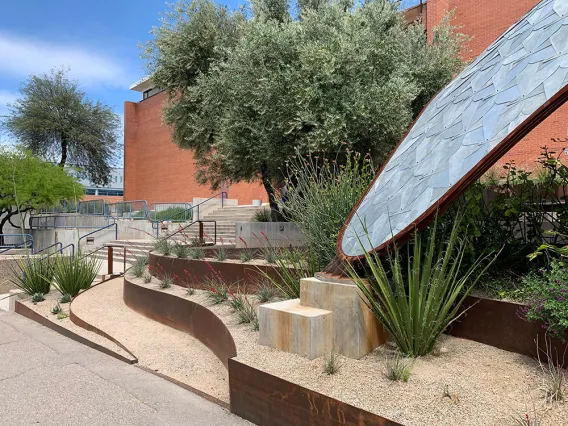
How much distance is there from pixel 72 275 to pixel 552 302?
8941 mm

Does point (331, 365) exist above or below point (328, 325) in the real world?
below

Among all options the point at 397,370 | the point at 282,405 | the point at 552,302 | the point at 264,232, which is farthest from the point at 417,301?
the point at 264,232

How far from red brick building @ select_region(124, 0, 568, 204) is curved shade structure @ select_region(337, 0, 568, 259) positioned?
39.0ft

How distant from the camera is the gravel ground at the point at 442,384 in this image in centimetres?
277

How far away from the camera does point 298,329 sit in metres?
3.93

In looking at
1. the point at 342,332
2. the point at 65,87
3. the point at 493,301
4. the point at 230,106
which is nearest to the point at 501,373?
the point at 493,301

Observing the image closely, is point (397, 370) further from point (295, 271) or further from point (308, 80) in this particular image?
point (308, 80)

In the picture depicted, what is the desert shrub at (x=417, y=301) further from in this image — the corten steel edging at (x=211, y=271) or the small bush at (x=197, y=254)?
the small bush at (x=197, y=254)

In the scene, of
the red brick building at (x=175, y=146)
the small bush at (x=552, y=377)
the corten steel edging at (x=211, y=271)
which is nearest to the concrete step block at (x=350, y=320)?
the small bush at (x=552, y=377)

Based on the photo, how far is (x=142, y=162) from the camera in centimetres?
4422

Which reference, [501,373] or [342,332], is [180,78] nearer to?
[342,332]

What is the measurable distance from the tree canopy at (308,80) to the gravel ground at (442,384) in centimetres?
589

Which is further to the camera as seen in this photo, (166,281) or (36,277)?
(36,277)

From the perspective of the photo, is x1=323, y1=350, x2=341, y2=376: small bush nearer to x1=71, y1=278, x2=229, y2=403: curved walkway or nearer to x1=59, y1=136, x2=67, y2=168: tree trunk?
x1=71, y1=278, x2=229, y2=403: curved walkway
